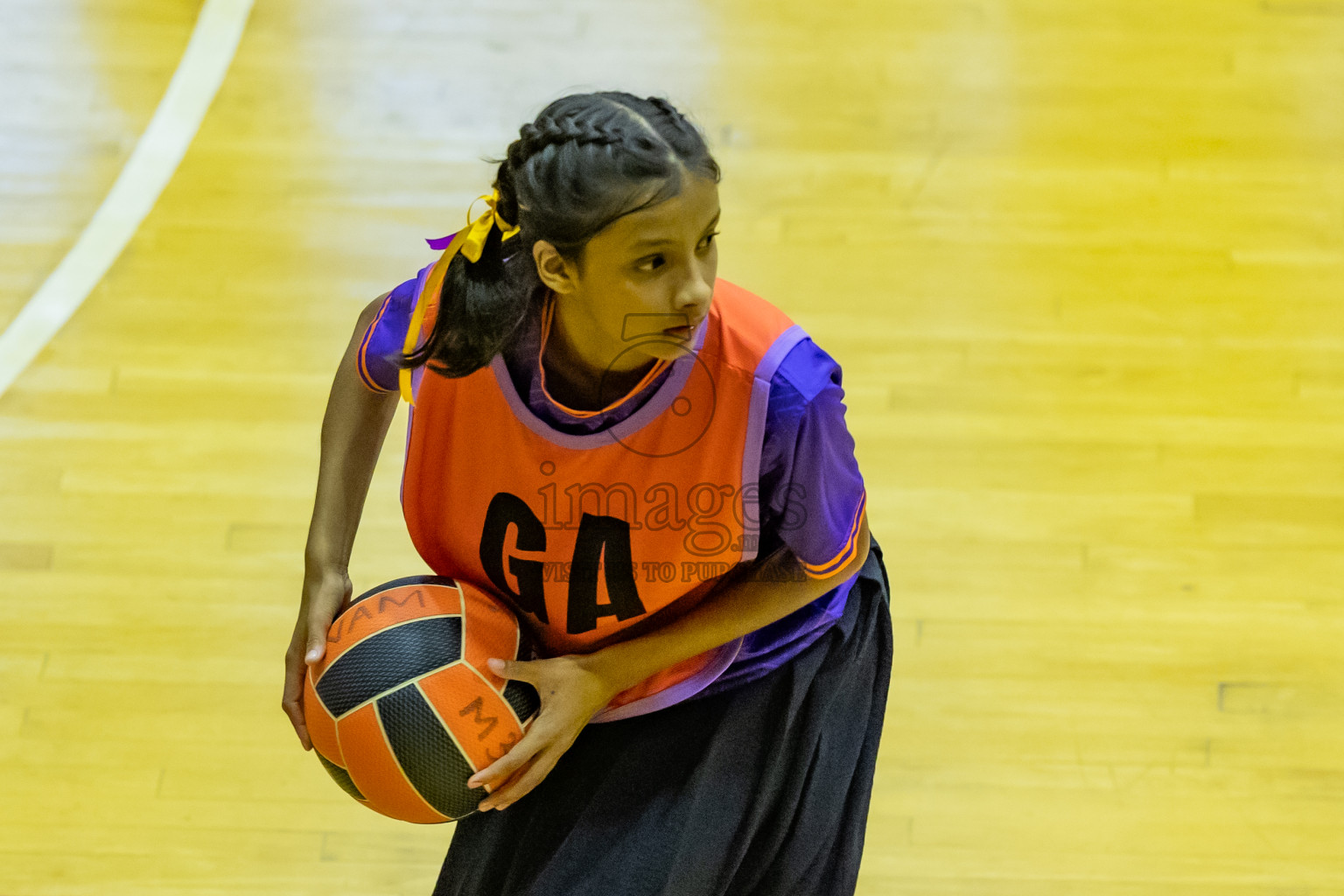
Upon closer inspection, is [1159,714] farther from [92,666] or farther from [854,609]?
[92,666]

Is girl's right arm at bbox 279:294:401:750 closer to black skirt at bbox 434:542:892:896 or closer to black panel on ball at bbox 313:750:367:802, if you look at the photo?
black panel on ball at bbox 313:750:367:802

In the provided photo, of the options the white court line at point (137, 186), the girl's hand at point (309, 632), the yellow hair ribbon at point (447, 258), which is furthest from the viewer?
the white court line at point (137, 186)

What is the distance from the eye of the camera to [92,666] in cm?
232

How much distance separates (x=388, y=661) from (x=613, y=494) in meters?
0.30

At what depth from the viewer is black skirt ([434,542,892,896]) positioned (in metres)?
1.53

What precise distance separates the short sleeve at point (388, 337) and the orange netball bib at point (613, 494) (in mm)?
80

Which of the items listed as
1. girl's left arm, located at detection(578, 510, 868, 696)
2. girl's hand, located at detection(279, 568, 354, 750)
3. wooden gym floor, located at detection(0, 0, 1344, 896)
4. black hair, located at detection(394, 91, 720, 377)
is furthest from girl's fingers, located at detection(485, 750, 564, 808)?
wooden gym floor, located at detection(0, 0, 1344, 896)

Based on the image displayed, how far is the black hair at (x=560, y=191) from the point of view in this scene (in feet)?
3.92

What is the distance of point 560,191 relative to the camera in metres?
1.22

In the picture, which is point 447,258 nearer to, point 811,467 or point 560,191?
Answer: point 560,191

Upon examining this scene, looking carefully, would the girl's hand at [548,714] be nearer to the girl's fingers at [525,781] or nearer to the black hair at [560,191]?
the girl's fingers at [525,781]

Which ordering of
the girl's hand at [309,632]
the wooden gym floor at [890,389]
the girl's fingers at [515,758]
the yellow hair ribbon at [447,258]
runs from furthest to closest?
the wooden gym floor at [890,389] → the girl's hand at [309,632] → the girl's fingers at [515,758] → the yellow hair ribbon at [447,258]

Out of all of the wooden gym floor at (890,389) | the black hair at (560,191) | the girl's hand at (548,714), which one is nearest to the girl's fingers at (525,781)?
the girl's hand at (548,714)

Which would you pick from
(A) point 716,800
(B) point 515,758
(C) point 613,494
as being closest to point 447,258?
(C) point 613,494
